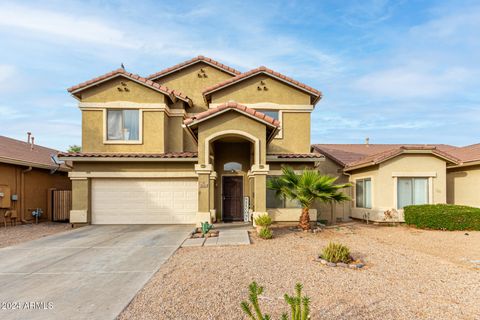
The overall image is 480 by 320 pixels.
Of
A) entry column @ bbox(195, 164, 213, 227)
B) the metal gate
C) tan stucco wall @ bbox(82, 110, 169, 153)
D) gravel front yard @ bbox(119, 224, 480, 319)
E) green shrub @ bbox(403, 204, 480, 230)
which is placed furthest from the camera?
the metal gate

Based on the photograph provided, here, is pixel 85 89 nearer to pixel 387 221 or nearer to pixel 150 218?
pixel 150 218

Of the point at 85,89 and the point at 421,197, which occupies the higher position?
the point at 85,89

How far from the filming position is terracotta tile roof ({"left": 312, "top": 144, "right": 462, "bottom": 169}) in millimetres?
15354

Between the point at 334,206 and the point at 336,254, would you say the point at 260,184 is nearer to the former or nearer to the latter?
the point at 336,254

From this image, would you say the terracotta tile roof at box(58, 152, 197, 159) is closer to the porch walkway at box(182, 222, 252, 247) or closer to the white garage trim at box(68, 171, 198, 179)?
the white garage trim at box(68, 171, 198, 179)

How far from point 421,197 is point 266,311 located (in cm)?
1384

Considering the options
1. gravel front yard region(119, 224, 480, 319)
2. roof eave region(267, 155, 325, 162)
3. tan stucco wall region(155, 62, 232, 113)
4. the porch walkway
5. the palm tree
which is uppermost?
tan stucco wall region(155, 62, 232, 113)

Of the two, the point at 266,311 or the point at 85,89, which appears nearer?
the point at 266,311

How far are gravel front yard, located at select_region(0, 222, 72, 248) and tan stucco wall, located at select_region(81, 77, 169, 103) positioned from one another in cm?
674

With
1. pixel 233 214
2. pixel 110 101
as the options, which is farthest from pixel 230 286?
pixel 110 101

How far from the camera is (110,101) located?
15.9 m

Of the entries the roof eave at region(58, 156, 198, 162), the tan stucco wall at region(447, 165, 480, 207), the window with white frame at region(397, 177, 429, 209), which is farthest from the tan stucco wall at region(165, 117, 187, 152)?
the tan stucco wall at region(447, 165, 480, 207)

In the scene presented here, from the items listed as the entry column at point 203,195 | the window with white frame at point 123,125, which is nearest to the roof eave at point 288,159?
the entry column at point 203,195

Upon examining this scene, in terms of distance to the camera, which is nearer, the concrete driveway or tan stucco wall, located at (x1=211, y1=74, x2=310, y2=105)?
the concrete driveway
